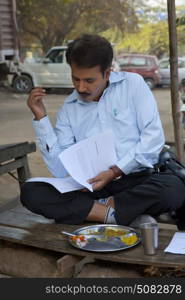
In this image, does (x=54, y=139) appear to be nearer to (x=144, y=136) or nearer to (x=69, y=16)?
(x=144, y=136)

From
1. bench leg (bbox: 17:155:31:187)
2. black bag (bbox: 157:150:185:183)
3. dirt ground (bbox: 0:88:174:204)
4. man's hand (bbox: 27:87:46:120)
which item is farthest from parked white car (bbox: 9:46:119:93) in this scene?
man's hand (bbox: 27:87:46:120)

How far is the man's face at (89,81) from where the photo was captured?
2.79 m

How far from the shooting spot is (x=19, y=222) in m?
2.82

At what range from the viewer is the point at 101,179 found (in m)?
2.83

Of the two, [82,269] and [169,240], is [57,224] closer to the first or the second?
[82,269]

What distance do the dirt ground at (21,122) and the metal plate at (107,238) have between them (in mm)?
2561

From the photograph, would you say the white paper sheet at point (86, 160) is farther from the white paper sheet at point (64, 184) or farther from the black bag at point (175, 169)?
the black bag at point (175, 169)

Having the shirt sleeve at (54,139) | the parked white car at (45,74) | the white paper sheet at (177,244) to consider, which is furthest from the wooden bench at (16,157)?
the parked white car at (45,74)

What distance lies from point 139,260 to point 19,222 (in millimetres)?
883

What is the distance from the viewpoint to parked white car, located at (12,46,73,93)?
58.6 ft

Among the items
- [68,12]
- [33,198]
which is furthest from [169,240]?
[68,12]

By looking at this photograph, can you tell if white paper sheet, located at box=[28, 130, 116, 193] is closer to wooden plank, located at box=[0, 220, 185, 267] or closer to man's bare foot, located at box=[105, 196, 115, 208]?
man's bare foot, located at box=[105, 196, 115, 208]

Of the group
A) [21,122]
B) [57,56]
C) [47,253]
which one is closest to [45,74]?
[57,56]

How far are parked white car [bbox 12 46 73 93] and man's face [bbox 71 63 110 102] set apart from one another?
49.3ft
